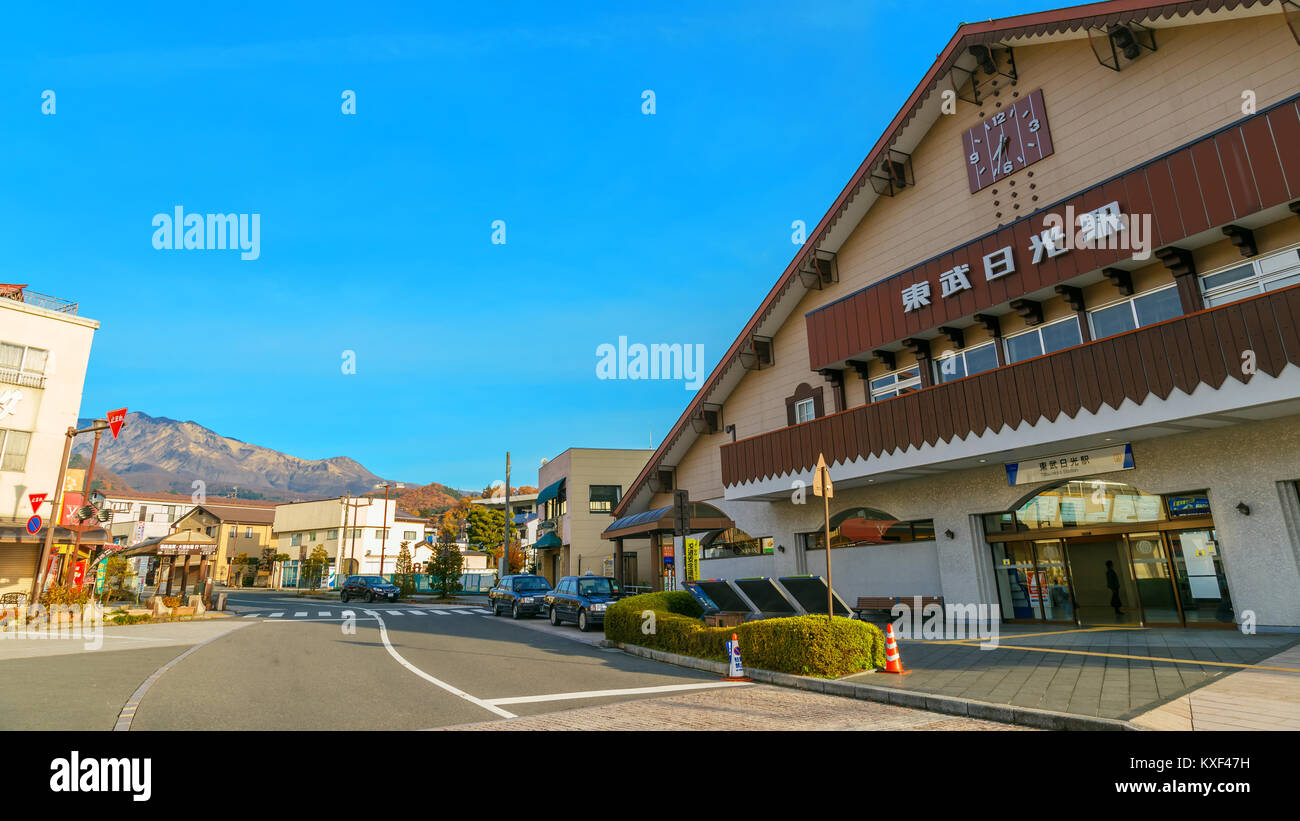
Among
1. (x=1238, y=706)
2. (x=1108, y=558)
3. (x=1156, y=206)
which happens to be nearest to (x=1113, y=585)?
(x=1108, y=558)

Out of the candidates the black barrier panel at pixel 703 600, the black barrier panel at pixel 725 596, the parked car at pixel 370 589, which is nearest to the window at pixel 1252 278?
the black barrier panel at pixel 725 596

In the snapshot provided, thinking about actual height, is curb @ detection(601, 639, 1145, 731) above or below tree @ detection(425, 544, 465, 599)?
below

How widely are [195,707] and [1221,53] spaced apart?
20.5 metres

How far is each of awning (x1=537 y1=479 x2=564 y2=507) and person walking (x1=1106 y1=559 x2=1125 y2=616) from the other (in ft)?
103

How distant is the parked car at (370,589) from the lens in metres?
42.0

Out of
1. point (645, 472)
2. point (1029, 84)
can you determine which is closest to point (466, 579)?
point (645, 472)

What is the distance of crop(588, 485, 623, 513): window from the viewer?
39994mm

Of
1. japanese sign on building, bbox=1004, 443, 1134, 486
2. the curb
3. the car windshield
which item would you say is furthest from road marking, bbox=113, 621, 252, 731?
japanese sign on building, bbox=1004, 443, 1134, 486

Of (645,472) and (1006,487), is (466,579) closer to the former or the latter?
(645,472)

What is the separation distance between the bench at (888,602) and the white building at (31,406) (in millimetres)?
29597

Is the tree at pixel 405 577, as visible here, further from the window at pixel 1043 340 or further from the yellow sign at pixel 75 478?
the window at pixel 1043 340

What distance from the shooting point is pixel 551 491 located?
42.7 meters

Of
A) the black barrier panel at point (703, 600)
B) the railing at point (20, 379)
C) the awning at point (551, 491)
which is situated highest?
the railing at point (20, 379)

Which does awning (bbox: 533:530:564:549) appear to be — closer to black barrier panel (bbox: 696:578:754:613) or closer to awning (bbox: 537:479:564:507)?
awning (bbox: 537:479:564:507)
